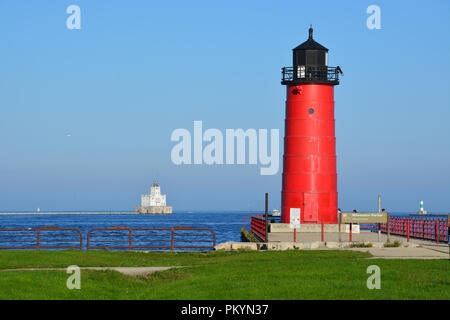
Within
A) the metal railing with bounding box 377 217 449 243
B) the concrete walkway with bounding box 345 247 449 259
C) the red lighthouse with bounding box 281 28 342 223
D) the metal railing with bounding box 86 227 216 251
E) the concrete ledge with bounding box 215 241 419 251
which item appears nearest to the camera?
the concrete walkway with bounding box 345 247 449 259

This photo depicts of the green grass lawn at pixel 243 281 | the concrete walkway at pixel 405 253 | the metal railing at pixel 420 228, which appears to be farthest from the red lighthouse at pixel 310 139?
the green grass lawn at pixel 243 281

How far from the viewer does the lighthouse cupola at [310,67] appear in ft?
132

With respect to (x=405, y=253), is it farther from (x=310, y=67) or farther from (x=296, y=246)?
(x=310, y=67)

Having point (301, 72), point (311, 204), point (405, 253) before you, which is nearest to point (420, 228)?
point (311, 204)

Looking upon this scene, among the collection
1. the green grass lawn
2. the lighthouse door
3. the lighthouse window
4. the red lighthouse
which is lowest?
the green grass lawn

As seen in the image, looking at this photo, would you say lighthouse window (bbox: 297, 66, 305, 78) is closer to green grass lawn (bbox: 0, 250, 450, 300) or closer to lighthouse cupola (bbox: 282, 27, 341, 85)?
lighthouse cupola (bbox: 282, 27, 341, 85)

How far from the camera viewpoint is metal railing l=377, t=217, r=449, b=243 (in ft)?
113

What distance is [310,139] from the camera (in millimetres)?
39844

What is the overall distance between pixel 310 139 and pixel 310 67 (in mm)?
4292

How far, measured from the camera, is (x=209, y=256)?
26953 millimetres

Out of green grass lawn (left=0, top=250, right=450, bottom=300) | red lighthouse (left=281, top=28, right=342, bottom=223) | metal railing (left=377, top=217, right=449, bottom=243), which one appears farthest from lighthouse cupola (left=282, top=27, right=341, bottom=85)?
green grass lawn (left=0, top=250, right=450, bottom=300)

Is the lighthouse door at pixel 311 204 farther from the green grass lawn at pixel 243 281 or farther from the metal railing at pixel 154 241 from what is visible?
the green grass lawn at pixel 243 281
